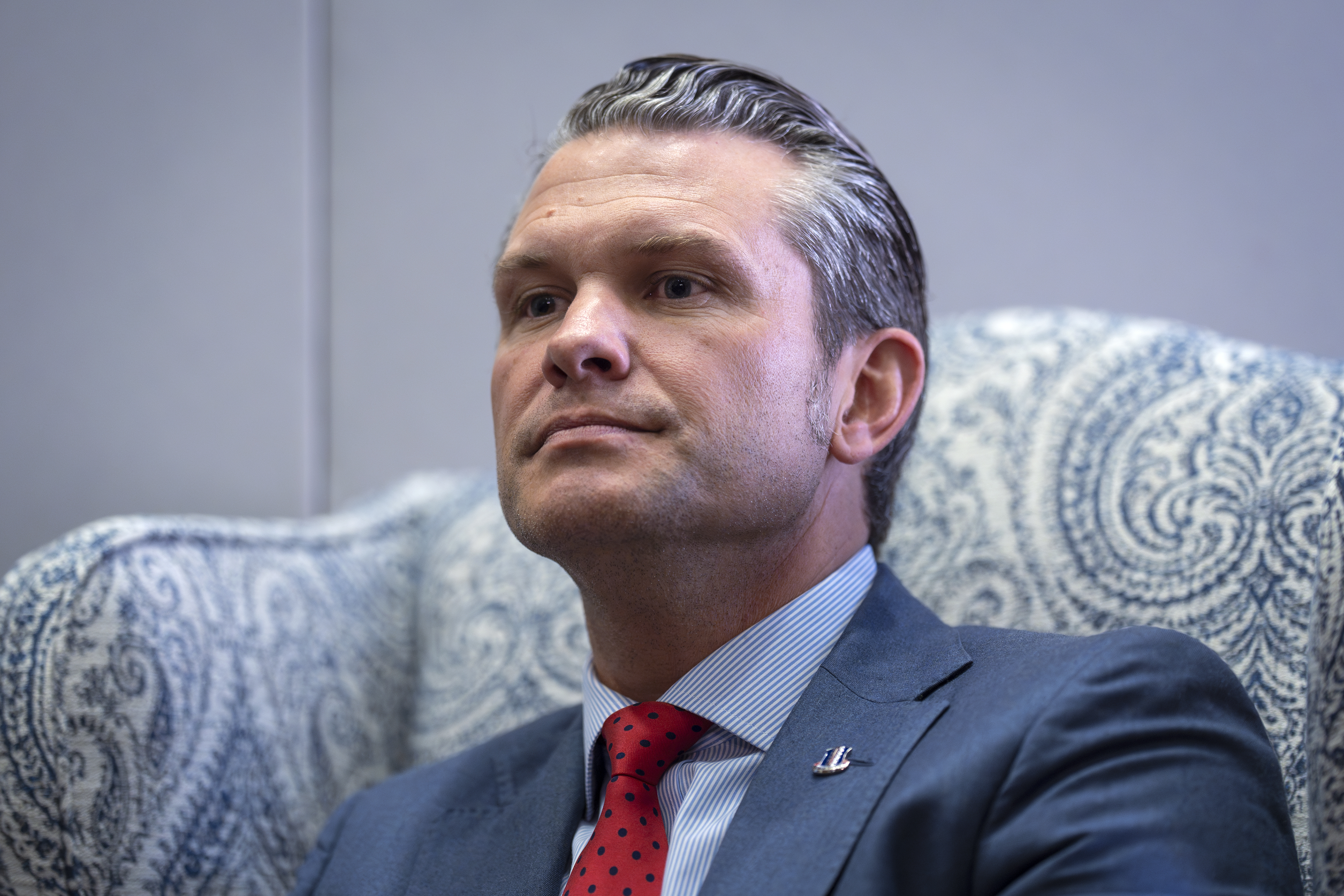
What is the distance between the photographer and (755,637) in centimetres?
108

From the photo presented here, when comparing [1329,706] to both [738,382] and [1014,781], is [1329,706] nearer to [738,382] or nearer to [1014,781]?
[1014,781]

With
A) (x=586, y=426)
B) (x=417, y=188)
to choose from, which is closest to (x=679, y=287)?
(x=586, y=426)

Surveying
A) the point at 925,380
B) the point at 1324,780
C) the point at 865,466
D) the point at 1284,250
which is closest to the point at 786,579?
the point at 865,466

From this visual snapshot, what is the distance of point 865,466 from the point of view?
4.25 ft

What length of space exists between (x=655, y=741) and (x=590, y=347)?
0.42 metres

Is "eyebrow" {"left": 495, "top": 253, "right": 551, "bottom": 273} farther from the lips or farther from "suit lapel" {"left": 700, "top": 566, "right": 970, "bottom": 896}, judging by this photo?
"suit lapel" {"left": 700, "top": 566, "right": 970, "bottom": 896}

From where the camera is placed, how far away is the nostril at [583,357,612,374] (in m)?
1.03

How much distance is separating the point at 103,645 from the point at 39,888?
277 millimetres

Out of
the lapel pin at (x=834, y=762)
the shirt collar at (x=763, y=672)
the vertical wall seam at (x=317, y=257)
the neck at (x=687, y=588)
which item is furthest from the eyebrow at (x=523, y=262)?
the vertical wall seam at (x=317, y=257)

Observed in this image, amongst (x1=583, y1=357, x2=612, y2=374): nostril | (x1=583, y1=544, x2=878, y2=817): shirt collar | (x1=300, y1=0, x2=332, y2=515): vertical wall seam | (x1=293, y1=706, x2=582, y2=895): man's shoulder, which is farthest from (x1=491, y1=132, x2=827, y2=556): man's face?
(x1=300, y1=0, x2=332, y2=515): vertical wall seam

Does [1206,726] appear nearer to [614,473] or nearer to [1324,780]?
[1324,780]

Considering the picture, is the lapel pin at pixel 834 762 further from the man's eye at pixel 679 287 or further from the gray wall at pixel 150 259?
the gray wall at pixel 150 259

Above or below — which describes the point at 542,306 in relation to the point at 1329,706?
above

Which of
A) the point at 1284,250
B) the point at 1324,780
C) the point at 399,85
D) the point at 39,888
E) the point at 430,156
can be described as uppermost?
the point at 399,85
